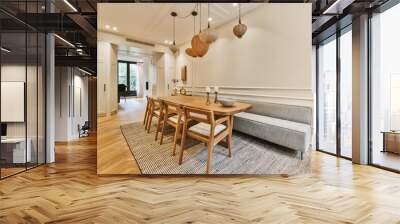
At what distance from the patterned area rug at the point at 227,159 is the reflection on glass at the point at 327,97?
1.91m

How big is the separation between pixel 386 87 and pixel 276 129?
2.55 m

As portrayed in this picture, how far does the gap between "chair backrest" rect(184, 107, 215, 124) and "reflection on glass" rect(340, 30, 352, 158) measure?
10.5 feet

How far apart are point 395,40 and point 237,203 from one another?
384 cm

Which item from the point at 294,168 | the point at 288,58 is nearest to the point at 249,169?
the point at 294,168

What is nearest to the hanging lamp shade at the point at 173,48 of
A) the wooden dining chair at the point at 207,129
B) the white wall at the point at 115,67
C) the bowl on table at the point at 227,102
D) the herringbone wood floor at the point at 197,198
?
the white wall at the point at 115,67

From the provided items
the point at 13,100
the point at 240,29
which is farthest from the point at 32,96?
the point at 240,29

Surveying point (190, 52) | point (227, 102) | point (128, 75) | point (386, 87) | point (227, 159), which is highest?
point (190, 52)

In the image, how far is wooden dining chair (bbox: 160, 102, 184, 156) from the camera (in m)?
3.72

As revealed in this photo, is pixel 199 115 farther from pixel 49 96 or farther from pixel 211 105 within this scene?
pixel 49 96

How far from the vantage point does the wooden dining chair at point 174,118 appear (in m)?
3.72

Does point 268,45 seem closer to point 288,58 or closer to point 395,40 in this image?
point 288,58

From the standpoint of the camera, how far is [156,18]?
12.4 ft

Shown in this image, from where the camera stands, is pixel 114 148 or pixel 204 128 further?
pixel 114 148

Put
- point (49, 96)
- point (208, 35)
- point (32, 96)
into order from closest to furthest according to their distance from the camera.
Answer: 1. point (208, 35)
2. point (49, 96)
3. point (32, 96)
